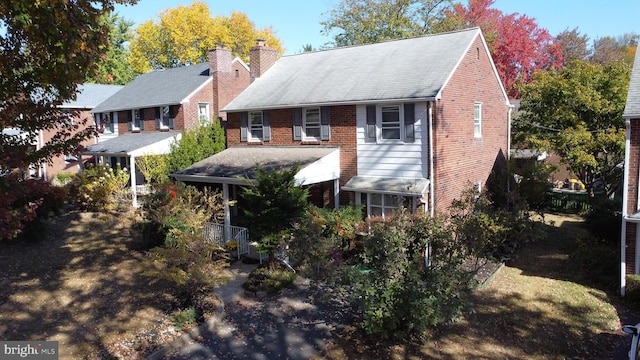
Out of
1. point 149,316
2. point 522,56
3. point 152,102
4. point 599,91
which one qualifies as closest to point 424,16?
point 522,56

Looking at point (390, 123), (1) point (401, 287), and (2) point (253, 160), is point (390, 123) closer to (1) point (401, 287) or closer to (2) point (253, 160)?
(2) point (253, 160)

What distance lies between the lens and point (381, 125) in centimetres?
1608

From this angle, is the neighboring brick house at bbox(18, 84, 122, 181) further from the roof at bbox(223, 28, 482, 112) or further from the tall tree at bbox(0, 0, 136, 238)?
the tall tree at bbox(0, 0, 136, 238)

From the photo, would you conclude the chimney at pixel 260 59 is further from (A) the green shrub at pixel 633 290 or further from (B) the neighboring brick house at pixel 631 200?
(A) the green shrub at pixel 633 290

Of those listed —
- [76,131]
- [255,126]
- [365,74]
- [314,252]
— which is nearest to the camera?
[314,252]

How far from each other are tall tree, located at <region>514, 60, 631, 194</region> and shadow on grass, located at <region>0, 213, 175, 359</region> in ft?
57.3

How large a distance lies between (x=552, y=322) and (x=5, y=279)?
1495 centimetres

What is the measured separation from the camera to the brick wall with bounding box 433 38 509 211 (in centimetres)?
1545

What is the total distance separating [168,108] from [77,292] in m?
15.2

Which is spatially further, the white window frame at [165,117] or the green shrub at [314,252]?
the white window frame at [165,117]

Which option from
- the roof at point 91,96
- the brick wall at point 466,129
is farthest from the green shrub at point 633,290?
the roof at point 91,96

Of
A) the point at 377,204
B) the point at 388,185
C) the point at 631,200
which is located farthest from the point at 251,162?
the point at 631,200

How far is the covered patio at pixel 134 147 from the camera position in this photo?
22.5 m

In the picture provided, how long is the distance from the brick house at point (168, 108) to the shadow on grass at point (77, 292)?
21.8 ft
